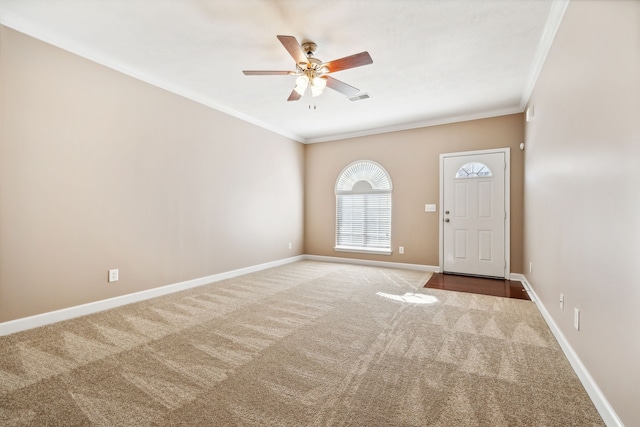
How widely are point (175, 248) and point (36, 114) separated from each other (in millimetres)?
A: 1955

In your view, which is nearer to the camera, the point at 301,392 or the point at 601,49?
the point at 601,49

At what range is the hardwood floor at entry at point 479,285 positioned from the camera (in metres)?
3.87

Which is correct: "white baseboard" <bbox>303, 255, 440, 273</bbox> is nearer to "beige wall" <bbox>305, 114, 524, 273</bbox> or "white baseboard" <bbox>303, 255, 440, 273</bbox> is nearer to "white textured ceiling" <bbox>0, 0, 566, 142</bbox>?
"beige wall" <bbox>305, 114, 524, 273</bbox>

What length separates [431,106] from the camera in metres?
4.56

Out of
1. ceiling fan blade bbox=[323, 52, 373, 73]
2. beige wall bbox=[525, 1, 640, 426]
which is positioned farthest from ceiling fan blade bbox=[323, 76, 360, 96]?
beige wall bbox=[525, 1, 640, 426]

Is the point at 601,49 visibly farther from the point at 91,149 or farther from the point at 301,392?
the point at 91,149

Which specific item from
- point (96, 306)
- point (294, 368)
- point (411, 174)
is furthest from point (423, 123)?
point (96, 306)

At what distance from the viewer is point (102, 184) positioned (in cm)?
315

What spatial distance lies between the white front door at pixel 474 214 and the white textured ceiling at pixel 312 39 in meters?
1.06

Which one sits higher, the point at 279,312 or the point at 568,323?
the point at 568,323

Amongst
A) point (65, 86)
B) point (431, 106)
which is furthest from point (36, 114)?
point (431, 106)

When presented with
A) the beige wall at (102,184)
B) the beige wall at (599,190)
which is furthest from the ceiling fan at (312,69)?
the beige wall at (102,184)

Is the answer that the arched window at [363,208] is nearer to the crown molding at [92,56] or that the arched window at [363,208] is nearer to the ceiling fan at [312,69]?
the crown molding at [92,56]

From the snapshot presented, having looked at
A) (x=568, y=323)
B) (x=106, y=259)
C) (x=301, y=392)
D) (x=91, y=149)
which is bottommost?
(x=301, y=392)
